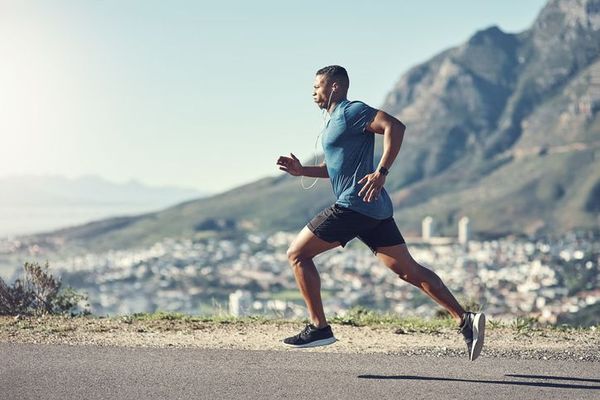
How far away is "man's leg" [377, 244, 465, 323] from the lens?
6051mm

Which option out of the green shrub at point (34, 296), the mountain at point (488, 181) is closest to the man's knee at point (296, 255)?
the green shrub at point (34, 296)

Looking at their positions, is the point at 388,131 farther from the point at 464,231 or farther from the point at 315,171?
the point at 464,231

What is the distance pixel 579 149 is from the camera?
463ft

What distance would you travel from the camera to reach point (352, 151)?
5906mm

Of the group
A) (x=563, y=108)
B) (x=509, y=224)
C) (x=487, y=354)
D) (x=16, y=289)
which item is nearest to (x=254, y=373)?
(x=487, y=354)

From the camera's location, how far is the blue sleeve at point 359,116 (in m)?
5.81

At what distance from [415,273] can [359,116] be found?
1248 millimetres

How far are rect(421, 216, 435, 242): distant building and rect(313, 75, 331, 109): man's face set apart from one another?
12282cm

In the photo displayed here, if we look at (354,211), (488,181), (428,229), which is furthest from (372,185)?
(488,181)

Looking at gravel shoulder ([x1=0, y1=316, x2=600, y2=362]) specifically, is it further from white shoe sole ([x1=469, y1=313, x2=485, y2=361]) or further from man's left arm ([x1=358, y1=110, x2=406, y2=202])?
man's left arm ([x1=358, y1=110, x2=406, y2=202])

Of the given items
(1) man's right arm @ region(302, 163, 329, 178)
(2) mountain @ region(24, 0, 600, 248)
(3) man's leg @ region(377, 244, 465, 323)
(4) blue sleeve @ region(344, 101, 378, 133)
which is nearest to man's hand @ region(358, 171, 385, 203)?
(4) blue sleeve @ region(344, 101, 378, 133)

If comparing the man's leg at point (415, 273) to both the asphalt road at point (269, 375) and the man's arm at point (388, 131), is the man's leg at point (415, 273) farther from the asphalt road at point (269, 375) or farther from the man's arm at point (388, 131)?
the man's arm at point (388, 131)

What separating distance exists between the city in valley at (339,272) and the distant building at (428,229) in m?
0.16

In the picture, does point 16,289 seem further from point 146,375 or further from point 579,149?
point 579,149
